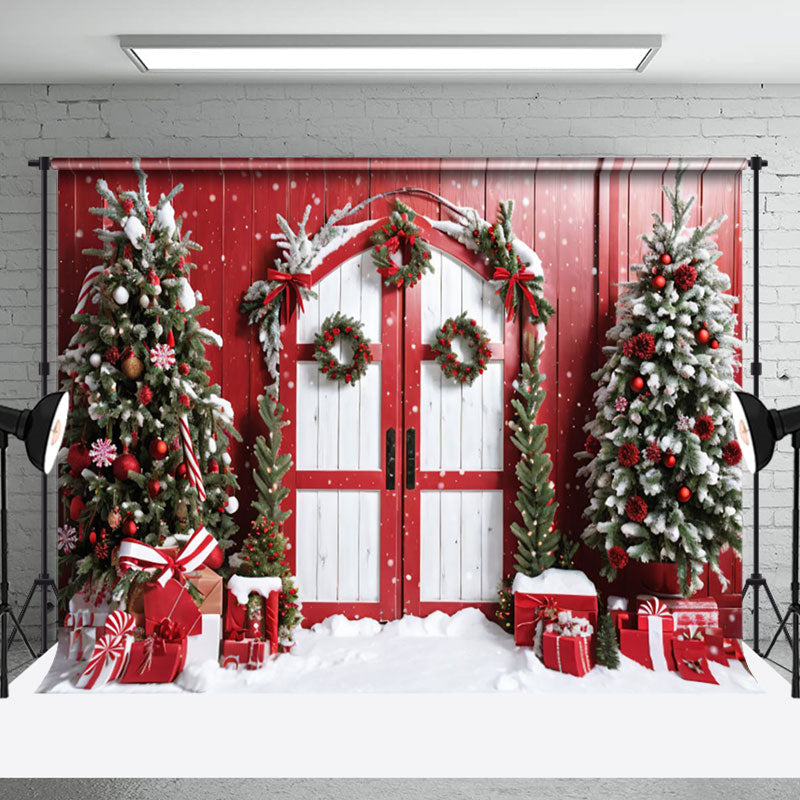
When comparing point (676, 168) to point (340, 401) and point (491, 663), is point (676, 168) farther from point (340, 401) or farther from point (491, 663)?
point (491, 663)

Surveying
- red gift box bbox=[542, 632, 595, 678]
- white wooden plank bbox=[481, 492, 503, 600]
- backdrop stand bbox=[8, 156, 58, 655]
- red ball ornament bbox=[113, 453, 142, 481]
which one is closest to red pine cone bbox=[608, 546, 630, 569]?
red gift box bbox=[542, 632, 595, 678]

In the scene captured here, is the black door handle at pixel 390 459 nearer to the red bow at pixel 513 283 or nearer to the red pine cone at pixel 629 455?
the red bow at pixel 513 283

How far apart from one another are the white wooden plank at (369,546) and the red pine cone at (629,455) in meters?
1.29

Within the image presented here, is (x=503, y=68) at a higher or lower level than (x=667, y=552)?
higher

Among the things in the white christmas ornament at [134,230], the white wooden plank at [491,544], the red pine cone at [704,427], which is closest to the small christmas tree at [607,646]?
the white wooden plank at [491,544]

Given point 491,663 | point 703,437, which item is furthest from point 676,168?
point 491,663

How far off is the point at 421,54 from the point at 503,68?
0.47 metres

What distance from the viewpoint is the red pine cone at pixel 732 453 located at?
3348mm

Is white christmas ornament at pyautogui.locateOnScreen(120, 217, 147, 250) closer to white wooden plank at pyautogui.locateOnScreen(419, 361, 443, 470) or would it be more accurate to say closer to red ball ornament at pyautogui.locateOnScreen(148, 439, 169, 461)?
red ball ornament at pyautogui.locateOnScreen(148, 439, 169, 461)

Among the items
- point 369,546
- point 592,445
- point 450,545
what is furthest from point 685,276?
point 369,546

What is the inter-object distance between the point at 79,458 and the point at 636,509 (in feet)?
8.79

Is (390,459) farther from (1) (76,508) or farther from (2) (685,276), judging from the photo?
(2) (685,276)

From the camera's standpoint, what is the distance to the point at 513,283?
371 cm

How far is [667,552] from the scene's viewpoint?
3330 millimetres
